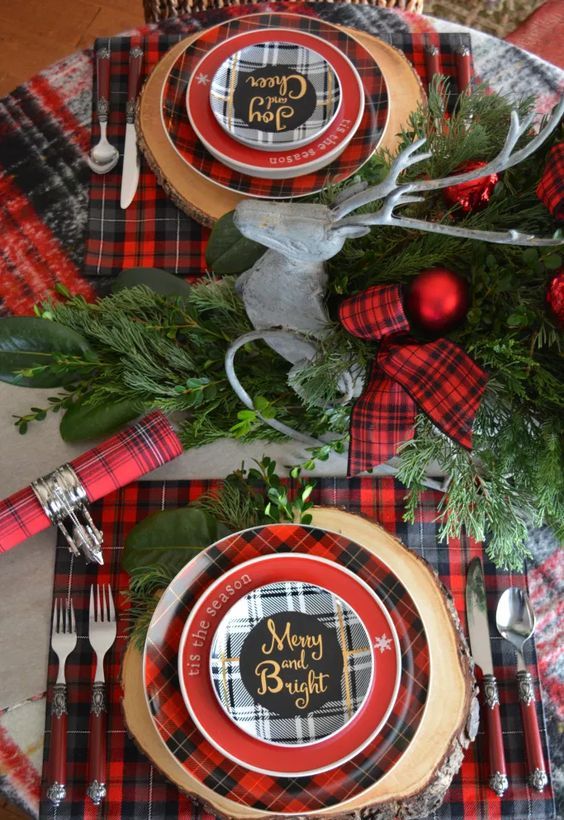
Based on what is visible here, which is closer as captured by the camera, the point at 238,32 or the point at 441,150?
the point at 441,150

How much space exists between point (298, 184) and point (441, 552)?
460 millimetres

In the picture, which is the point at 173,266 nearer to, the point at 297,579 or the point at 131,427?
the point at 131,427

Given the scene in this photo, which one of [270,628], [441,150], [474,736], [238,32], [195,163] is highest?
[238,32]

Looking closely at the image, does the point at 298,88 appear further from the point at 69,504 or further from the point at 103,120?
the point at 69,504

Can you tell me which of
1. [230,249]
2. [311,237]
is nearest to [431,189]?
[311,237]

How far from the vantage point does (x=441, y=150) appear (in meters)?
0.74

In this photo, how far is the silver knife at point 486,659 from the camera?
2.51 feet

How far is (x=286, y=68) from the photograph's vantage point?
934 mm

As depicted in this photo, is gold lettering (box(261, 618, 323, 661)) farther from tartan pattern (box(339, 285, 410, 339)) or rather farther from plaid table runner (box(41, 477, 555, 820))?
tartan pattern (box(339, 285, 410, 339))

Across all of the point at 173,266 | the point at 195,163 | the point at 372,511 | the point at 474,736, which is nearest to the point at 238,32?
the point at 195,163

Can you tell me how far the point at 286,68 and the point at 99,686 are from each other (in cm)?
74

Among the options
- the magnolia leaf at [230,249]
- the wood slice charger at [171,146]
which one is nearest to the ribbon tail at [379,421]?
the magnolia leaf at [230,249]

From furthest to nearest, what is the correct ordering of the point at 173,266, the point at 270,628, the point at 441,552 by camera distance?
the point at 173,266
the point at 441,552
the point at 270,628

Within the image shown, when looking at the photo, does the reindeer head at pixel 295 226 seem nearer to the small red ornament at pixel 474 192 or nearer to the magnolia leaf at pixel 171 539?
the small red ornament at pixel 474 192
